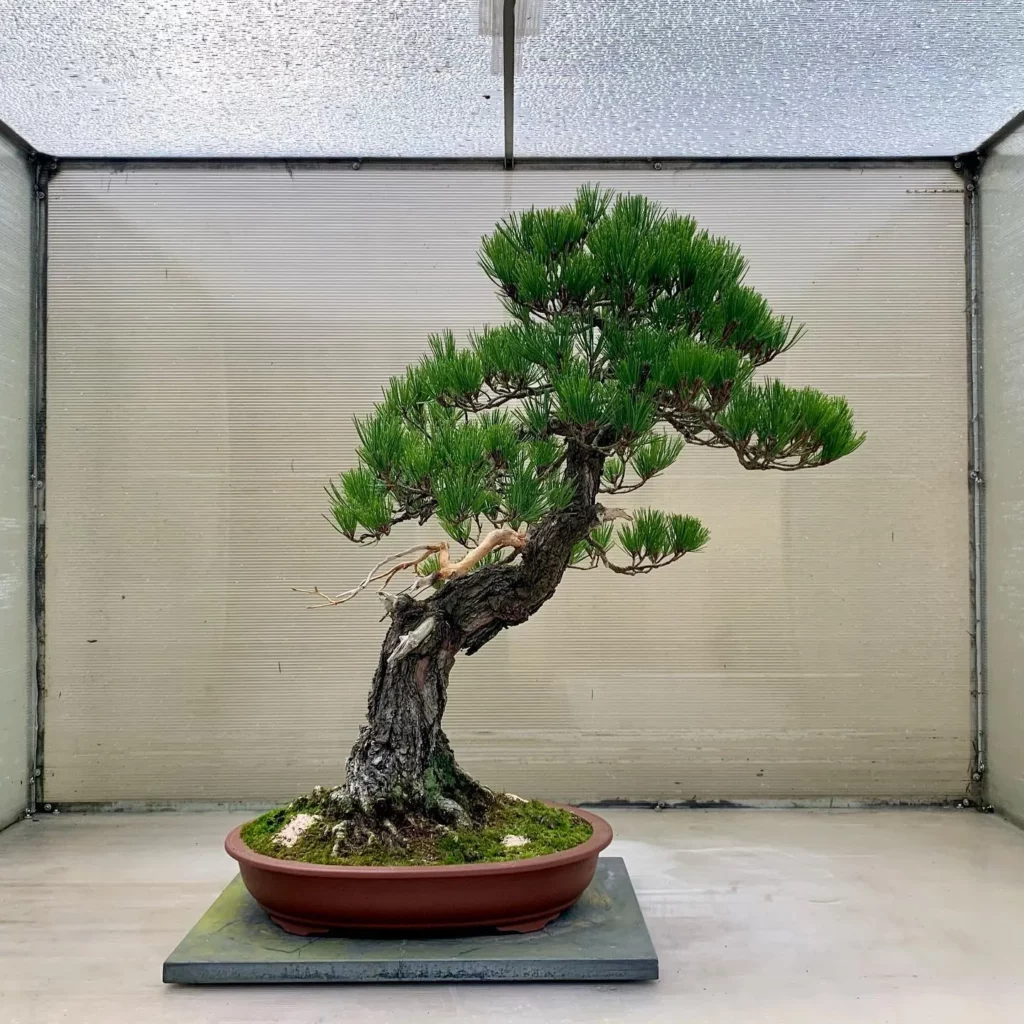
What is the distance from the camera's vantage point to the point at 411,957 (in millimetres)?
1906

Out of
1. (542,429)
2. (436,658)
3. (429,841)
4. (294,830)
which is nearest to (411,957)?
(429,841)

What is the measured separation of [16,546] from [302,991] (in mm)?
1909

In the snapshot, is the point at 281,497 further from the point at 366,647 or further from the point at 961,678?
the point at 961,678

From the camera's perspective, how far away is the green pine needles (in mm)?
1875

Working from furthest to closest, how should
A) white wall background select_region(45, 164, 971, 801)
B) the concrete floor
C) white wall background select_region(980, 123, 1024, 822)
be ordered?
white wall background select_region(45, 164, 971, 801), white wall background select_region(980, 123, 1024, 822), the concrete floor

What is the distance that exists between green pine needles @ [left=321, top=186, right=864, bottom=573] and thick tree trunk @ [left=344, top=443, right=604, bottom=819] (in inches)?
8.0

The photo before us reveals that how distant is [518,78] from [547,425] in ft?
4.32

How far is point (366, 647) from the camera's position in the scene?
3336mm

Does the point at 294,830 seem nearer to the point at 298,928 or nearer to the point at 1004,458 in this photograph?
the point at 298,928

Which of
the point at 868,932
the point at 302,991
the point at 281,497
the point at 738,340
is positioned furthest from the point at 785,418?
the point at 281,497

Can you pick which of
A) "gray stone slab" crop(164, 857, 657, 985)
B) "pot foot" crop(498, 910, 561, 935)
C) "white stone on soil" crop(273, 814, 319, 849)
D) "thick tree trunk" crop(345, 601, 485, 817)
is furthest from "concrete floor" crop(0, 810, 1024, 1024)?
"thick tree trunk" crop(345, 601, 485, 817)

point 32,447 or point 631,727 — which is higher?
point 32,447

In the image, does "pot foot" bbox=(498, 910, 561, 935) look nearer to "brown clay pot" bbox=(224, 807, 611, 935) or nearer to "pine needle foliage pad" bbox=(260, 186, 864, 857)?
"brown clay pot" bbox=(224, 807, 611, 935)

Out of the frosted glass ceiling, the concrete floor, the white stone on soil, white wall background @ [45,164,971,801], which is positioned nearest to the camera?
the concrete floor
